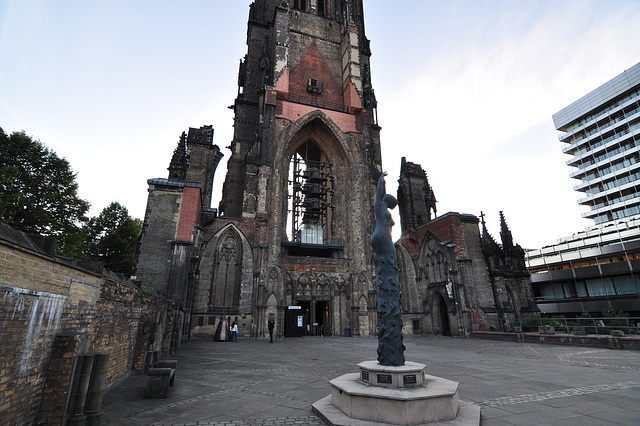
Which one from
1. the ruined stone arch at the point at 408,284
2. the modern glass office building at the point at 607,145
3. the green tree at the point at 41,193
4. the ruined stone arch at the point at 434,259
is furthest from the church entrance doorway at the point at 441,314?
the modern glass office building at the point at 607,145

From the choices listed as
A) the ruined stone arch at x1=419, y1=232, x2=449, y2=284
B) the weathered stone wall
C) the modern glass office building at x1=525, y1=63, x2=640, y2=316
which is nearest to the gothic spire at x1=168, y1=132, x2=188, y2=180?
the weathered stone wall

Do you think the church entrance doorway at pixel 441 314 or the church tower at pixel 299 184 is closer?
the church tower at pixel 299 184

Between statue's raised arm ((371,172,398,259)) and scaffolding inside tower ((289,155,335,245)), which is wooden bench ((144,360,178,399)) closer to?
statue's raised arm ((371,172,398,259))

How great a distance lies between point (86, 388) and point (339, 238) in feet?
77.0

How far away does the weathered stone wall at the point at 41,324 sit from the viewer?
3139 mm

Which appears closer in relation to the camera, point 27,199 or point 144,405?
point 144,405

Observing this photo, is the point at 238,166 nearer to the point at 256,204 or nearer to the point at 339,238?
the point at 256,204

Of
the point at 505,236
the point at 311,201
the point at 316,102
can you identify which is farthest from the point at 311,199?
the point at 505,236

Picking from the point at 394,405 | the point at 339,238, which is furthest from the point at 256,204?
the point at 394,405

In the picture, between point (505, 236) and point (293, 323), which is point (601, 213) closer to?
point (505, 236)

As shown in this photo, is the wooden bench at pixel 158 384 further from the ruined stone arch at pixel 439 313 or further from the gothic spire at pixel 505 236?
the gothic spire at pixel 505 236

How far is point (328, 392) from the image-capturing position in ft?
20.5

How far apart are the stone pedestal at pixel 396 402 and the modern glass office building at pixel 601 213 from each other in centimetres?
4021

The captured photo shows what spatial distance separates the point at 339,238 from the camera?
1063 inches
